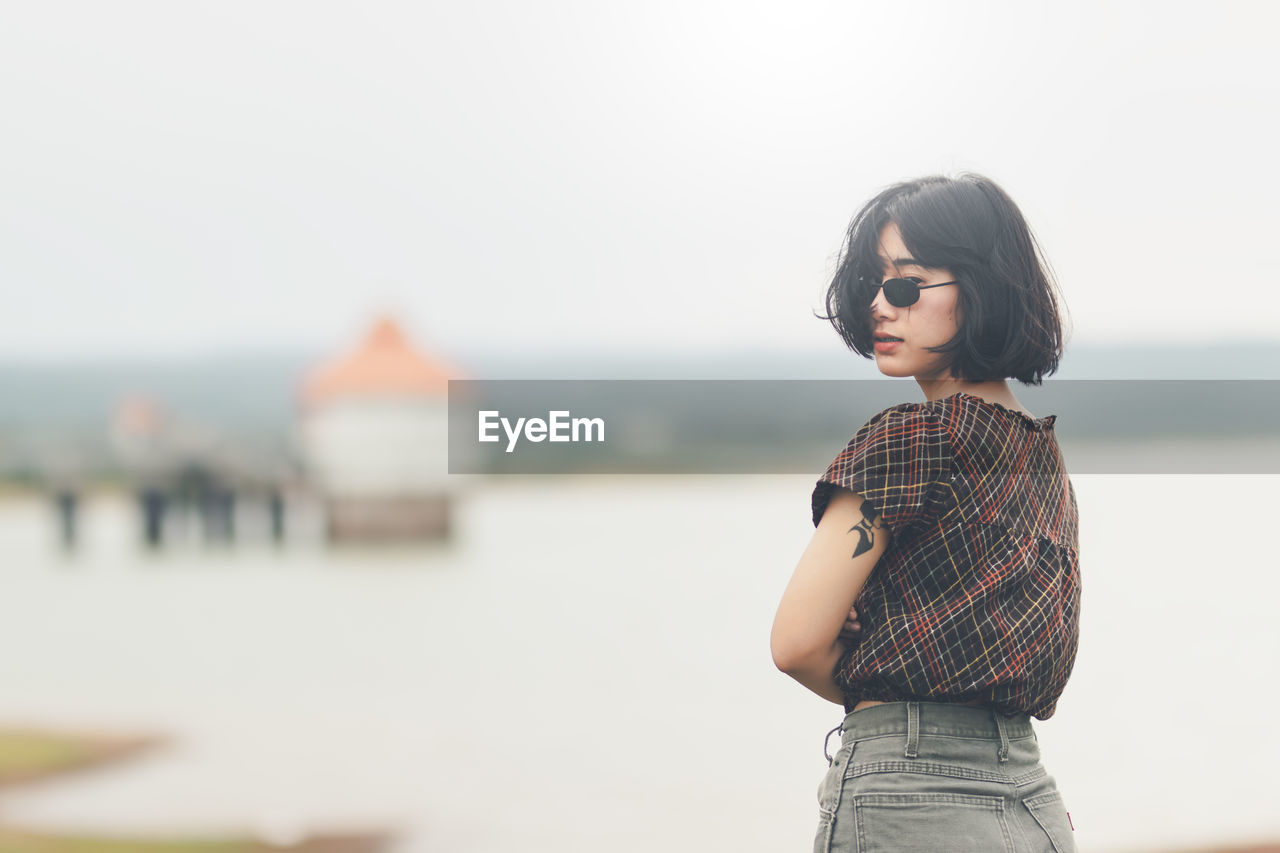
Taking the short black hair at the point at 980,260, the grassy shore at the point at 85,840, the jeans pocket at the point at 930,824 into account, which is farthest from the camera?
the grassy shore at the point at 85,840

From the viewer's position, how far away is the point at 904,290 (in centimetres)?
103

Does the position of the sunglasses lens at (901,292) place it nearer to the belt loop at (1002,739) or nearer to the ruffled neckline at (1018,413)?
the ruffled neckline at (1018,413)

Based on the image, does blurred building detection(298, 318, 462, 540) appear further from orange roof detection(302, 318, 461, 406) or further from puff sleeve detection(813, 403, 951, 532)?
puff sleeve detection(813, 403, 951, 532)

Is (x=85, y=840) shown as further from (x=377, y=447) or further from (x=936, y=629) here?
(x=377, y=447)

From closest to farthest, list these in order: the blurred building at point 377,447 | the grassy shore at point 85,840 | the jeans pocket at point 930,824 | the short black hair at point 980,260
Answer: the jeans pocket at point 930,824, the short black hair at point 980,260, the grassy shore at point 85,840, the blurred building at point 377,447

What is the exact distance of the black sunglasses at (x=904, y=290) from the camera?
103 cm

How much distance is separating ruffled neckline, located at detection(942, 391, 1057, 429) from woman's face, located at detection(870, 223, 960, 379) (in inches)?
1.7

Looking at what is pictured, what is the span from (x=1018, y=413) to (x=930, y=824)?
0.37 metres

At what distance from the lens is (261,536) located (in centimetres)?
1155


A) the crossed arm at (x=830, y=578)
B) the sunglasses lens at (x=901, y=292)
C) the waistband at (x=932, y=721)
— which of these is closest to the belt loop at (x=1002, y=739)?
the waistband at (x=932, y=721)

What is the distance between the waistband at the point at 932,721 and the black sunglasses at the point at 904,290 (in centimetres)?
37

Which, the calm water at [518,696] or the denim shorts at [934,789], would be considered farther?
the calm water at [518,696]

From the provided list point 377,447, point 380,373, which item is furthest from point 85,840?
point 380,373

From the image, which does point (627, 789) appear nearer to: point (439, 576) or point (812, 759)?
point (812, 759)
